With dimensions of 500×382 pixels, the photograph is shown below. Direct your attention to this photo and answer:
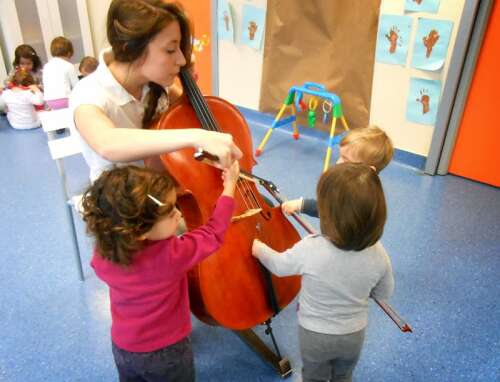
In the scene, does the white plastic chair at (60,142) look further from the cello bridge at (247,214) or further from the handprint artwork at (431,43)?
the handprint artwork at (431,43)

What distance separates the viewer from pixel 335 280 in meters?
1.02

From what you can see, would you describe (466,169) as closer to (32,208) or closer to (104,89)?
(104,89)

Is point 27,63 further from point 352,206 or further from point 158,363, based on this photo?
point 352,206

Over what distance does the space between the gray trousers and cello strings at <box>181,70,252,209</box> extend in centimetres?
43

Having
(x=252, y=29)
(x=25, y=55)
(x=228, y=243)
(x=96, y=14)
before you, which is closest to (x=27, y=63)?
(x=25, y=55)

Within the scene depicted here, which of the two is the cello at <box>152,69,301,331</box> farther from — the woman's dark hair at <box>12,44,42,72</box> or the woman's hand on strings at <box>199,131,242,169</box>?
the woman's dark hair at <box>12,44,42,72</box>

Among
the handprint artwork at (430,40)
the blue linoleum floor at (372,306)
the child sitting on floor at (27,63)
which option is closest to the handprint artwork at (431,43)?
the handprint artwork at (430,40)

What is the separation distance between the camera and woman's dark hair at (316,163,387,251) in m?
0.95

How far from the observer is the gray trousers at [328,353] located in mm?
Answer: 1102

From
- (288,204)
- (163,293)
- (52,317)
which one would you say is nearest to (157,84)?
(288,204)

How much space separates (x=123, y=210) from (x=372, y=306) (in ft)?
4.10

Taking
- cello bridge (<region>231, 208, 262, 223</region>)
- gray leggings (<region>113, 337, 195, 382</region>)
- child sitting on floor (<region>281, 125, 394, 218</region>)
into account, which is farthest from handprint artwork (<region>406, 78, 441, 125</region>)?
gray leggings (<region>113, 337, 195, 382</region>)

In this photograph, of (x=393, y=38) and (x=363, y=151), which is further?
(x=393, y=38)

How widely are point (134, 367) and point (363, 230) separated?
64 centimetres
